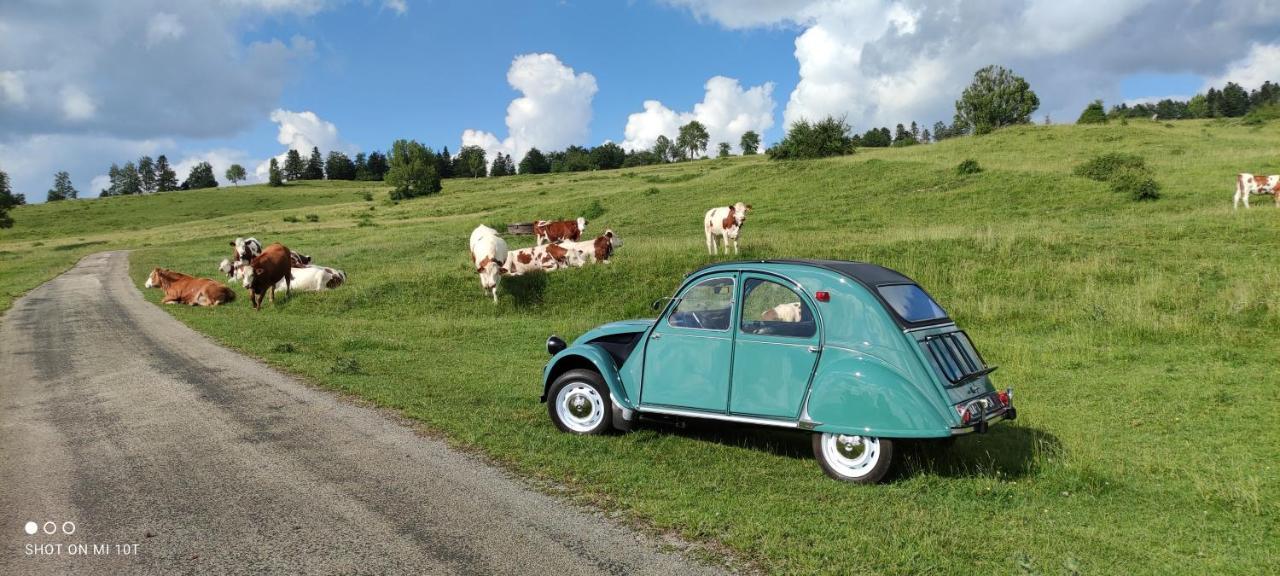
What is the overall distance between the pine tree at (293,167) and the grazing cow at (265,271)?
156647 mm

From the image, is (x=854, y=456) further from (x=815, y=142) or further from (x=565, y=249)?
(x=815, y=142)

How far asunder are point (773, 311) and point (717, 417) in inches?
47.4

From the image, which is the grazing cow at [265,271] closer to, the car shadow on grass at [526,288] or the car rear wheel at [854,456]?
the car shadow on grass at [526,288]

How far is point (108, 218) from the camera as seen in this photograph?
300 ft

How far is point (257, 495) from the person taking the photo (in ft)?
20.6

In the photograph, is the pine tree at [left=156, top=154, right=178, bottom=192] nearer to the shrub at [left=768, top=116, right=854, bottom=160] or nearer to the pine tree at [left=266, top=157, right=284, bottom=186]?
the pine tree at [left=266, top=157, right=284, bottom=186]

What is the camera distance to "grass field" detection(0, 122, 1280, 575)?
5.52 meters

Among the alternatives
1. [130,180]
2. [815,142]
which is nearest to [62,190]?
[130,180]

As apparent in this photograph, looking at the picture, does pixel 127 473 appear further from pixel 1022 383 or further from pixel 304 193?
pixel 304 193

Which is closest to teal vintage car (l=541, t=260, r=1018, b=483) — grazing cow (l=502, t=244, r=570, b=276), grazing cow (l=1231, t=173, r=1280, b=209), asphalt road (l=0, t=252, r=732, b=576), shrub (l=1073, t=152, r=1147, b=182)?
asphalt road (l=0, t=252, r=732, b=576)

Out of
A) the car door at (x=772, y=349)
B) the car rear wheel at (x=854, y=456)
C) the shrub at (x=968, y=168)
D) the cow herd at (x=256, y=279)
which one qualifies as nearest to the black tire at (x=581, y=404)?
the car door at (x=772, y=349)

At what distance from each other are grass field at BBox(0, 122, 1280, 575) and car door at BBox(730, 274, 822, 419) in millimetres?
692

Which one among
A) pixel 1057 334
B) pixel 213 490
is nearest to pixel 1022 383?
pixel 1057 334

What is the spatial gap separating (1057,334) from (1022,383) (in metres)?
3.69
